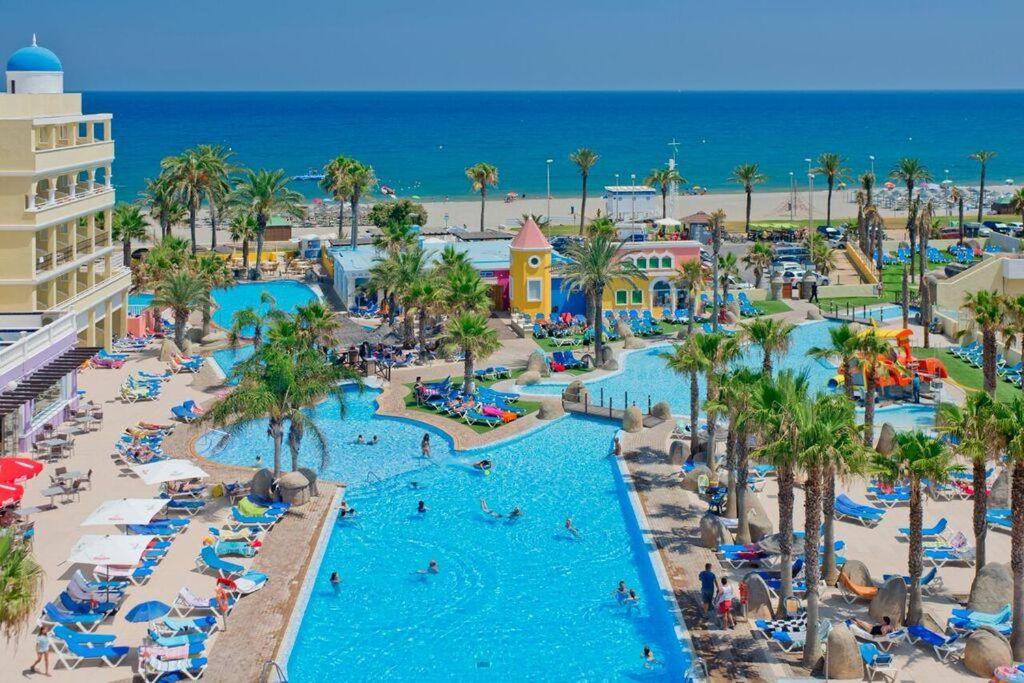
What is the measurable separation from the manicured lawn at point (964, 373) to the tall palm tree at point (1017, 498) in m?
19.8

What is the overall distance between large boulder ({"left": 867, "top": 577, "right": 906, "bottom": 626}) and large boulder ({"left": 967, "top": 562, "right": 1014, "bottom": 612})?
5.69ft

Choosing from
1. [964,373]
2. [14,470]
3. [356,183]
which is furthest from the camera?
[356,183]

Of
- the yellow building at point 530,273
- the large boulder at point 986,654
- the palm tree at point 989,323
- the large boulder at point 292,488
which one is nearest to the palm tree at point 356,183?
the yellow building at point 530,273

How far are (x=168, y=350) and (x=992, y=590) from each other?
34.2 metres

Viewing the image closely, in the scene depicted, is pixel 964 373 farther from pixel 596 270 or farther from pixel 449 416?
pixel 449 416

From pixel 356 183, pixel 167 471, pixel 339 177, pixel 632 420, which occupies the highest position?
pixel 339 177

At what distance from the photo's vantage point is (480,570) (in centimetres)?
2897

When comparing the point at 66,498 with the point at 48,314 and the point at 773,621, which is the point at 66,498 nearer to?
the point at 48,314

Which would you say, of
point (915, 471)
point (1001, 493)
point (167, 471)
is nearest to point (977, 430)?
point (915, 471)

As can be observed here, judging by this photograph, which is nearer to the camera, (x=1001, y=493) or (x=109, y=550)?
(x=109, y=550)

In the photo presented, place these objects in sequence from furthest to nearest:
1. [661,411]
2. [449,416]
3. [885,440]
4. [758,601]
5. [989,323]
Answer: [449,416] < [661,411] < [885,440] < [989,323] < [758,601]

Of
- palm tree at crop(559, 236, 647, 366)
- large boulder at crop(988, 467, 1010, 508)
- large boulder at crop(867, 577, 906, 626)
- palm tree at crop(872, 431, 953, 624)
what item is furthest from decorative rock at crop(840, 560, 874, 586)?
palm tree at crop(559, 236, 647, 366)

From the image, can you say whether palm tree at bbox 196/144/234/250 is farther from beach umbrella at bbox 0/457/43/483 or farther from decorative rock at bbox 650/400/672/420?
beach umbrella at bbox 0/457/43/483
